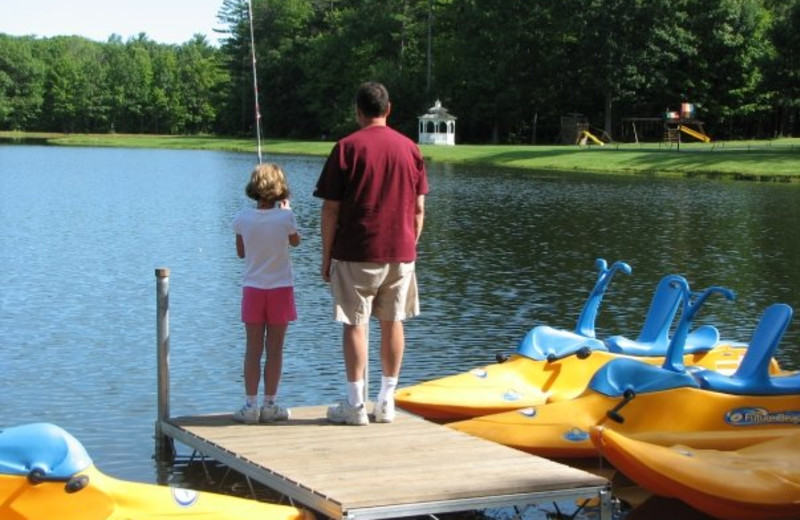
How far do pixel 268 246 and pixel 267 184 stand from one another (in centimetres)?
43

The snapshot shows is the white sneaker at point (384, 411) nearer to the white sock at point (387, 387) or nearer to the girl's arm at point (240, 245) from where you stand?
the white sock at point (387, 387)

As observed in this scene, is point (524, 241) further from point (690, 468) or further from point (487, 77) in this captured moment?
point (487, 77)

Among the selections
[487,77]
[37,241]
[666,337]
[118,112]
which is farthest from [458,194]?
[118,112]

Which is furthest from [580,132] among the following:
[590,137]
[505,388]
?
[505,388]

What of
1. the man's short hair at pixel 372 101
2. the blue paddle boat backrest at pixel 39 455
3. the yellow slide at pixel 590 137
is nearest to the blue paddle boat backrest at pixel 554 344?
the man's short hair at pixel 372 101

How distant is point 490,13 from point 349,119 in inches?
570

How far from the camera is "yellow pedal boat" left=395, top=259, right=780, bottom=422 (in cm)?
1048

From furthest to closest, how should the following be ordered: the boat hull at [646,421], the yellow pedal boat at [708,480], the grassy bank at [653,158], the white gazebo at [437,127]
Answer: the white gazebo at [437,127] → the grassy bank at [653,158] → the boat hull at [646,421] → the yellow pedal boat at [708,480]

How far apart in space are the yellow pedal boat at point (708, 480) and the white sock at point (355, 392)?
1681 mm

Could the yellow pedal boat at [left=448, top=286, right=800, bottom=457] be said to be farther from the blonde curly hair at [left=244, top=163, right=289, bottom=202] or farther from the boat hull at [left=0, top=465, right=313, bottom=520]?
the boat hull at [left=0, top=465, right=313, bottom=520]

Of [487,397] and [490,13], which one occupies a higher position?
[490,13]

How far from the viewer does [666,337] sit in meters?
11.4

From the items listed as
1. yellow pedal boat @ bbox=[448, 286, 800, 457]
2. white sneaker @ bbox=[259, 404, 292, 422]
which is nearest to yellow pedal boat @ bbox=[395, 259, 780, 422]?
yellow pedal boat @ bbox=[448, 286, 800, 457]

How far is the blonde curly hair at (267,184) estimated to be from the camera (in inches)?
340
